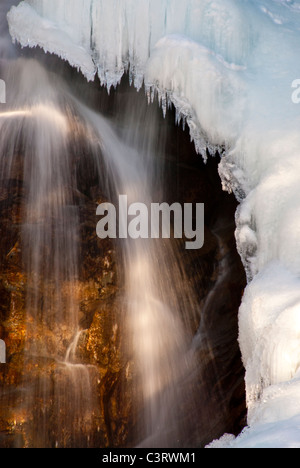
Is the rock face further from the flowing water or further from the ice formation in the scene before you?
the ice formation

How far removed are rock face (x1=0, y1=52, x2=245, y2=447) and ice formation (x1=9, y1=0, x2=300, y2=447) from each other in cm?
165

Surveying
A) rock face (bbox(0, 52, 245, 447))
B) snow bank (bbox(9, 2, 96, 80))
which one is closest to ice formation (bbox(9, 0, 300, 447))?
snow bank (bbox(9, 2, 96, 80))

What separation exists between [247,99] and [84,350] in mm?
2987

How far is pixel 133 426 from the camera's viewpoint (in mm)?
5168

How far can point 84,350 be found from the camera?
5.23 metres

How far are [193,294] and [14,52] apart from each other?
4.81 meters

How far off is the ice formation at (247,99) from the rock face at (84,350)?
165 centimetres

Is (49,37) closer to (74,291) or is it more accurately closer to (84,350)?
(74,291)

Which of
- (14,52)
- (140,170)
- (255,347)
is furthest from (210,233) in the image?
(14,52)

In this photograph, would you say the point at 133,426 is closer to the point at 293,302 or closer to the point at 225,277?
the point at 225,277

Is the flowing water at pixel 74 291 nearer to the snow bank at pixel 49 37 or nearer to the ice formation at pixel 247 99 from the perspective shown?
the snow bank at pixel 49 37

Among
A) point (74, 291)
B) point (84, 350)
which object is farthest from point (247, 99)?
point (84, 350)

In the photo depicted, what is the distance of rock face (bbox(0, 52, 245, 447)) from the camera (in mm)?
4996

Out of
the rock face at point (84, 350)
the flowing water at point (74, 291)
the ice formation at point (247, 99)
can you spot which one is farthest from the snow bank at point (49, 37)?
the rock face at point (84, 350)
